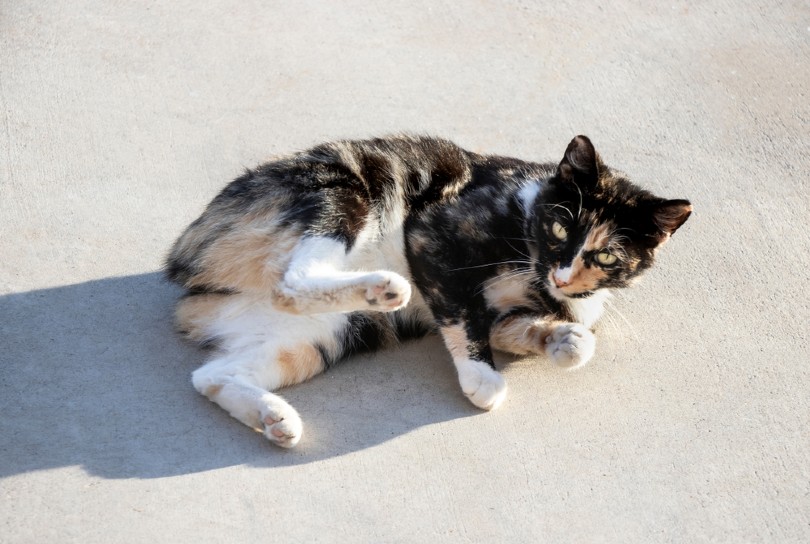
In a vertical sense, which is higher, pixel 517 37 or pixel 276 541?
pixel 517 37

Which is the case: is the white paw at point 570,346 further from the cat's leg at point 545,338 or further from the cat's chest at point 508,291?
the cat's chest at point 508,291

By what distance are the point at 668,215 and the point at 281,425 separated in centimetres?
154

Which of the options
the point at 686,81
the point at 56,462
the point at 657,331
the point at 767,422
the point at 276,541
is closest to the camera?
the point at 276,541

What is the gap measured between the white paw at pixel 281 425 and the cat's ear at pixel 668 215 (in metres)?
1.46

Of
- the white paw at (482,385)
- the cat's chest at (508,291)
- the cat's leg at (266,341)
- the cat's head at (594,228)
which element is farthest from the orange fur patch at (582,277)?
the cat's leg at (266,341)

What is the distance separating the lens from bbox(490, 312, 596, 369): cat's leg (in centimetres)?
353

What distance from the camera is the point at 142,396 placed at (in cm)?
337

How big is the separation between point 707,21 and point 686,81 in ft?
2.18

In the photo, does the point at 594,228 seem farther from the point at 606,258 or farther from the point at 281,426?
the point at 281,426

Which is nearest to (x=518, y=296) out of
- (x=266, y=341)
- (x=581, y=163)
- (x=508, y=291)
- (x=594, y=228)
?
(x=508, y=291)

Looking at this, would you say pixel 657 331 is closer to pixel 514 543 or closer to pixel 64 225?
pixel 514 543

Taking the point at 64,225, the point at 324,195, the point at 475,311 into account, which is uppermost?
the point at 324,195

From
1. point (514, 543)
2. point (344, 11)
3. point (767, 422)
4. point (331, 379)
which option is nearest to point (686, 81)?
point (344, 11)

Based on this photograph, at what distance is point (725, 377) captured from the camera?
372 centimetres
